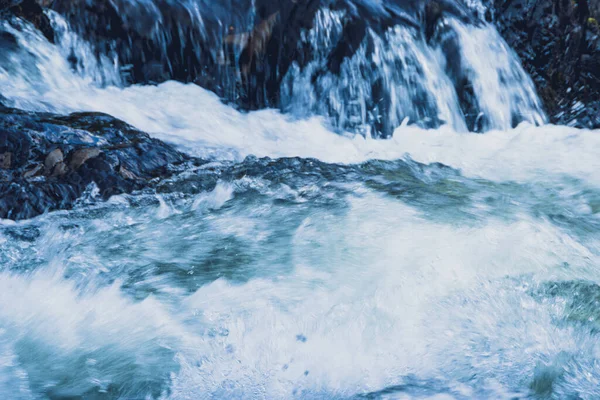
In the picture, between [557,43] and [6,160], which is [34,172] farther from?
[557,43]

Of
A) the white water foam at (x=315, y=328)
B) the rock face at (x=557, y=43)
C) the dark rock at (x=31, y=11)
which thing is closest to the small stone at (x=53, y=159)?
the white water foam at (x=315, y=328)

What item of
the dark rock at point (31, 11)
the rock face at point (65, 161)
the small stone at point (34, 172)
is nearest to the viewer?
the rock face at point (65, 161)

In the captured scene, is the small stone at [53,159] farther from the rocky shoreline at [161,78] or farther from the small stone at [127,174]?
the small stone at [127,174]

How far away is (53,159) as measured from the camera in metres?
4.39

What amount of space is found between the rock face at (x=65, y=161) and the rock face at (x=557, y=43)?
181 inches

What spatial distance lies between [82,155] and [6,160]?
1.61 feet

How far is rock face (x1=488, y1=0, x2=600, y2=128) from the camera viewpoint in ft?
24.2

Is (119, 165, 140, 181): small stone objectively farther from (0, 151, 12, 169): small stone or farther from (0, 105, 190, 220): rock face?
(0, 151, 12, 169): small stone

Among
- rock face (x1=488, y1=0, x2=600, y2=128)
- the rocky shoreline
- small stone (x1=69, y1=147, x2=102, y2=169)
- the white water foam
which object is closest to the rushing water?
the white water foam

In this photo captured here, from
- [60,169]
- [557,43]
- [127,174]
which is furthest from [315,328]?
[557,43]

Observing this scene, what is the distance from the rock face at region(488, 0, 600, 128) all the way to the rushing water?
2.14 meters

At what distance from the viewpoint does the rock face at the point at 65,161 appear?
4102mm

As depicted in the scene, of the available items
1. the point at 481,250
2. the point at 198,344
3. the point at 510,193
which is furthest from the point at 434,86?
the point at 198,344

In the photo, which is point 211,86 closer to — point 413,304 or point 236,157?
point 236,157
